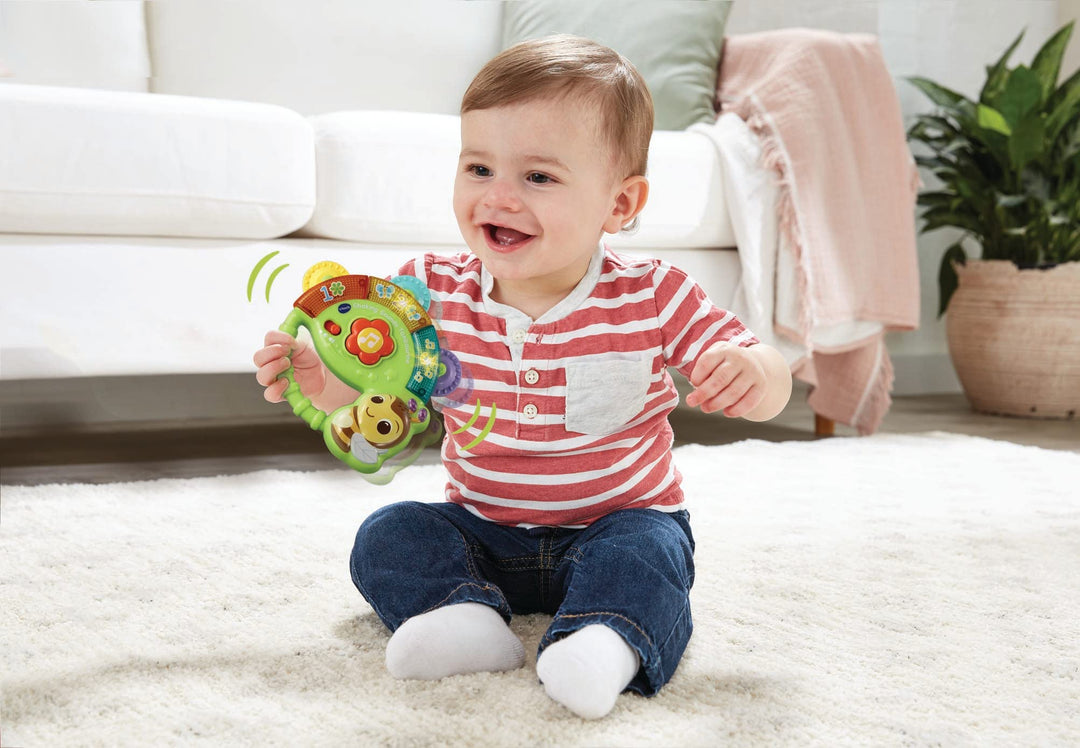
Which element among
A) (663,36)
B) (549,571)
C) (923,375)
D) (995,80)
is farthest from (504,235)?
(923,375)

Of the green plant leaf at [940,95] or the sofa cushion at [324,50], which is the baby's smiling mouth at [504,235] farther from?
the green plant leaf at [940,95]

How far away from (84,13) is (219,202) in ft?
2.10

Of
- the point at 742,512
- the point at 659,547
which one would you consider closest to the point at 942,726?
the point at 659,547

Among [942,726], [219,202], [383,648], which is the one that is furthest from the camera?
[219,202]

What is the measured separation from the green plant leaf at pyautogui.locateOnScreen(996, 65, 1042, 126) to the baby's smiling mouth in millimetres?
1681

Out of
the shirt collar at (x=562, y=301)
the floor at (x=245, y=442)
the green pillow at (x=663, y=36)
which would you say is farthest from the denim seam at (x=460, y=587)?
the green pillow at (x=663, y=36)

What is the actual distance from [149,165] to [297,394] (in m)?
0.66

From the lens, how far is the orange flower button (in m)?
0.77

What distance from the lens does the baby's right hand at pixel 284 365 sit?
2.51ft

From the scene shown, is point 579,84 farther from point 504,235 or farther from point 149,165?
point 149,165

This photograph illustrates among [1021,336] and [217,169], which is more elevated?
[217,169]

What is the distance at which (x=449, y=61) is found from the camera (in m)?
2.04

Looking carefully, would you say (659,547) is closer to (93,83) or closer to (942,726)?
(942,726)

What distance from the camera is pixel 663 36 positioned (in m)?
1.91
